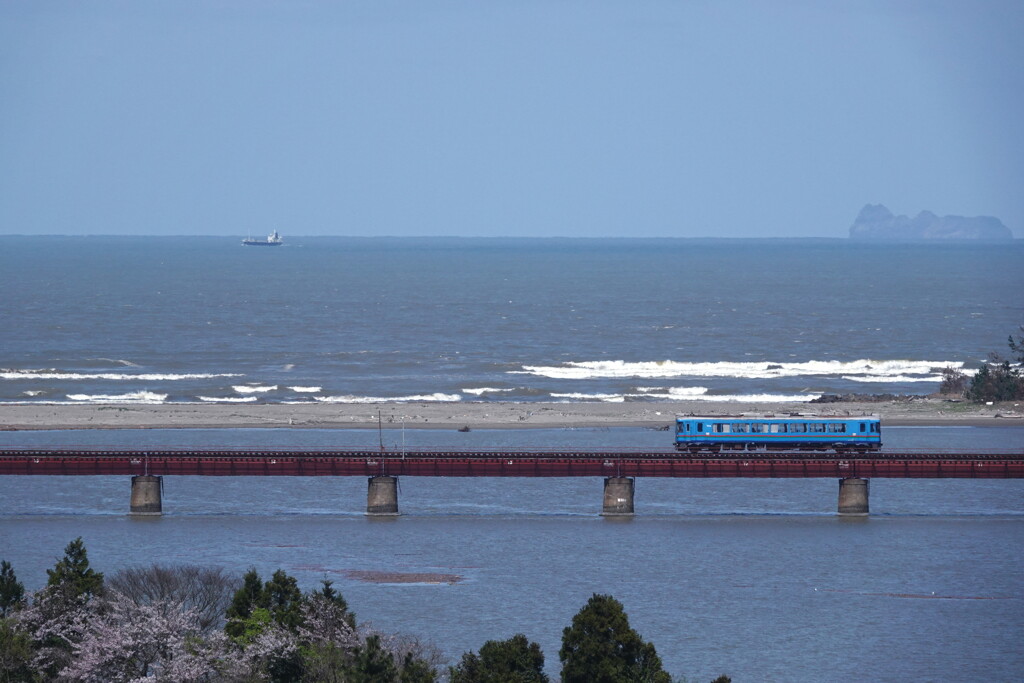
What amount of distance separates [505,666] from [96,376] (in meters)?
95.1

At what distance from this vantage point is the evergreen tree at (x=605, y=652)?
3831 cm

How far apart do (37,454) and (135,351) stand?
76401 mm

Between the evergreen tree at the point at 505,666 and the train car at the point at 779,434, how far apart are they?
38048 mm

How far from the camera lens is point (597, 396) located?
117m

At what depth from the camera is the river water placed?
1999 inches

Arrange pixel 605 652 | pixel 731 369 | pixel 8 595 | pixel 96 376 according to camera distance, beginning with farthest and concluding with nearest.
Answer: pixel 731 369
pixel 96 376
pixel 8 595
pixel 605 652

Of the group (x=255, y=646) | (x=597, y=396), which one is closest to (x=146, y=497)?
(x=255, y=646)

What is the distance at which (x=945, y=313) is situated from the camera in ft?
642

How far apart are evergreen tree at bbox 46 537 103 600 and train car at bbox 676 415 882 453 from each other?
37.9 metres

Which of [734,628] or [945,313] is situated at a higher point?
[945,313]

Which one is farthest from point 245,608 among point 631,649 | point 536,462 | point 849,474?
point 849,474

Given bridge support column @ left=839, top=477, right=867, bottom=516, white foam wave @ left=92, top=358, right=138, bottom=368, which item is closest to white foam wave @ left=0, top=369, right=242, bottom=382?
white foam wave @ left=92, top=358, right=138, bottom=368

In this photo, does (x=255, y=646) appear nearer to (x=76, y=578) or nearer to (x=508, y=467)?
(x=76, y=578)

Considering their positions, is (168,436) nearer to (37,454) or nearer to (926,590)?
A: (37,454)
